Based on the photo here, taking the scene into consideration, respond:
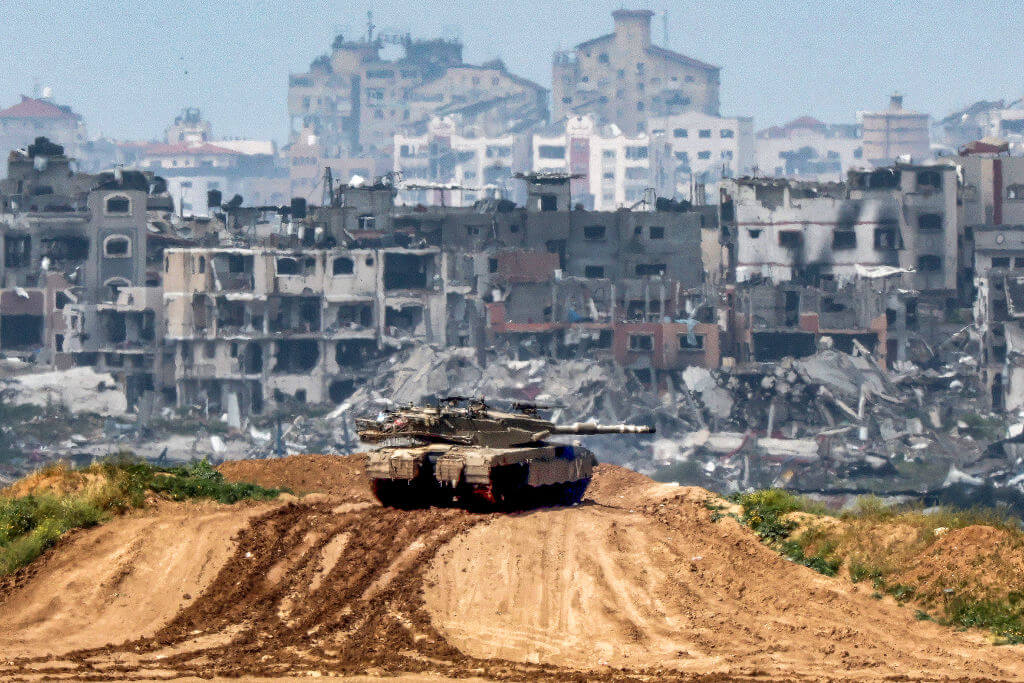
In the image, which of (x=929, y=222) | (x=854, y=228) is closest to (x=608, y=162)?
(x=854, y=228)

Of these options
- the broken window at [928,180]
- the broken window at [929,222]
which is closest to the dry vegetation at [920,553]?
the broken window at [928,180]

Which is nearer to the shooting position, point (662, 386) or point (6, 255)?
point (662, 386)

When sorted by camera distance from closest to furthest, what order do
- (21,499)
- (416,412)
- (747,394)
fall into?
(21,499) → (416,412) → (747,394)

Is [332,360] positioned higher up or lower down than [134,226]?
lower down

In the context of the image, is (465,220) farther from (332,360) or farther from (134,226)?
(134,226)

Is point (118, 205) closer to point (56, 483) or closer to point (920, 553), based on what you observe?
point (56, 483)

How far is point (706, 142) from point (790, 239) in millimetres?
96721

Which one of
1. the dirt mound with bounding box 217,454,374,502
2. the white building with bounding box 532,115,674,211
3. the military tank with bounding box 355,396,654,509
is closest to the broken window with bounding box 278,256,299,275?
the dirt mound with bounding box 217,454,374,502

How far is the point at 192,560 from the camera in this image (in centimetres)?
2270

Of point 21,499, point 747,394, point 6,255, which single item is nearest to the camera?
point 21,499

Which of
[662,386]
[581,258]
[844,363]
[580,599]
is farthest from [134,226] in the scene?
[580,599]

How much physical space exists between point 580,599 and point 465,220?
79115mm

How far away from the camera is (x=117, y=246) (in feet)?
330

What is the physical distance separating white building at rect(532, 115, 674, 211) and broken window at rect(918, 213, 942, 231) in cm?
8886
